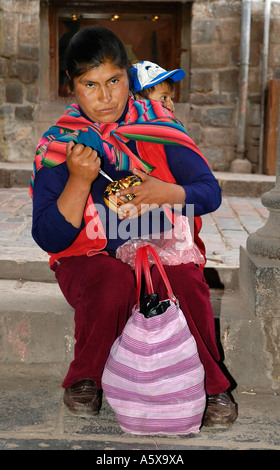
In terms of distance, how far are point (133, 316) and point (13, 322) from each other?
68 cm

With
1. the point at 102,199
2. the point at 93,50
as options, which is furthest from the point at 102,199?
the point at 93,50

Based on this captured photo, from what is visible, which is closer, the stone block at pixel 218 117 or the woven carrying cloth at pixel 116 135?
the woven carrying cloth at pixel 116 135

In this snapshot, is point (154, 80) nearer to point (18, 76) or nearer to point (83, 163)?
point (83, 163)

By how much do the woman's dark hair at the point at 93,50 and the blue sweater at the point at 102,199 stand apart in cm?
32

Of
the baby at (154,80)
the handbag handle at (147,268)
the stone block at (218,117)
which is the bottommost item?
the handbag handle at (147,268)

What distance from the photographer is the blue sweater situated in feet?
6.63

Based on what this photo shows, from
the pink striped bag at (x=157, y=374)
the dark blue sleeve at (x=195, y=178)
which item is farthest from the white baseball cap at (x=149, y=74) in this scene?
the pink striped bag at (x=157, y=374)

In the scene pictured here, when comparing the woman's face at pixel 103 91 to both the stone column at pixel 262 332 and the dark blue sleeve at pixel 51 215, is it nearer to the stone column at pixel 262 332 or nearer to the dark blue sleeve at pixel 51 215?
the dark blue sleeve at pixel 51 215

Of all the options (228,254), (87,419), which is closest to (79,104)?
(87,419)

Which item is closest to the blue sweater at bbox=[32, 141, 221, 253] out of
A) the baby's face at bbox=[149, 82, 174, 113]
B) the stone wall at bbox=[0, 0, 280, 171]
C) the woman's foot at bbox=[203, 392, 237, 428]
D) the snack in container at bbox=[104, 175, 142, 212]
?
the snack in container at bbox=[104, 175, 142, 212]

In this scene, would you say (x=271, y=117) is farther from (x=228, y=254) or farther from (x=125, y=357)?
(x=125, y=357)

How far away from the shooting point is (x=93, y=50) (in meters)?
2.06

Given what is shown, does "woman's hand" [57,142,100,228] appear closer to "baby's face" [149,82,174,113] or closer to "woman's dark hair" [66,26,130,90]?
"woman's dark hair" [66,26,130,90]

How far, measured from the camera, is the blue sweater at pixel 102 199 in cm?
202
